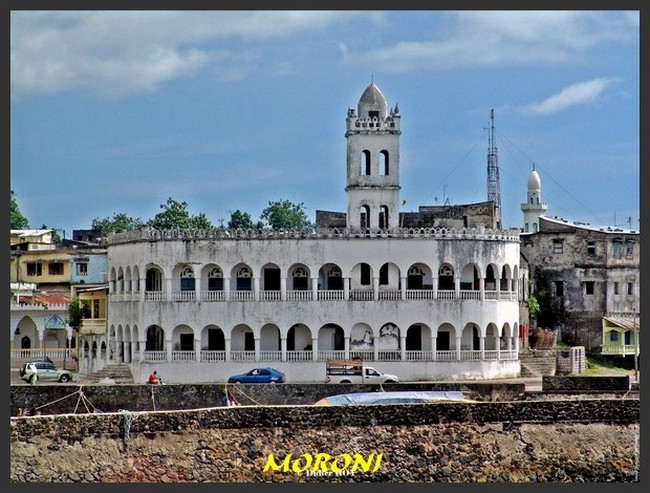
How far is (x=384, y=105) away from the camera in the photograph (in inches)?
2849

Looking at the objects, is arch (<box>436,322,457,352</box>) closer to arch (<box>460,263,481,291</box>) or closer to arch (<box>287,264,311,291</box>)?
arch (<box>460,263,481,291</box>)

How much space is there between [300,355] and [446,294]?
670 centimetres

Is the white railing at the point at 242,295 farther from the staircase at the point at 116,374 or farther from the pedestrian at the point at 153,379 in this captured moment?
the staircase at the point at 116,374

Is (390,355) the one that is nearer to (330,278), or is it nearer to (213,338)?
(330,278)

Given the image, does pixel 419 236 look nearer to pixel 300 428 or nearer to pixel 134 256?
pixel 134 256

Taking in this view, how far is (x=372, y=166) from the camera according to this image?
2830 inches

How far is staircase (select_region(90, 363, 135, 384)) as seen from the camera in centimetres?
6812

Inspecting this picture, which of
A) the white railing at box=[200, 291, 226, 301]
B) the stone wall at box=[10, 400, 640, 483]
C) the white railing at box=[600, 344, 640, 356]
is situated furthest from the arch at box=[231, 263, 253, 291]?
the stone wall at box=[10, 400, 640, 483]

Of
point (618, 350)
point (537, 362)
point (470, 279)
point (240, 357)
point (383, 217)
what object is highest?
point (383, 217)

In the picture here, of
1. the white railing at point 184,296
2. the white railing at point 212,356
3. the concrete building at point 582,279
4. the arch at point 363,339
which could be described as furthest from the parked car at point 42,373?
the concrete building at point 582,279

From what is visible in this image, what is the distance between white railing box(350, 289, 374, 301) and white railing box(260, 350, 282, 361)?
3.89 m

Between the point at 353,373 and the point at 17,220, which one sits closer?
the point at 353,373

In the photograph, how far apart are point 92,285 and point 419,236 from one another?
20.9 m

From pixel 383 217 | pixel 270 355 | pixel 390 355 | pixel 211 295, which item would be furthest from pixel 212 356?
pixel 383 217
